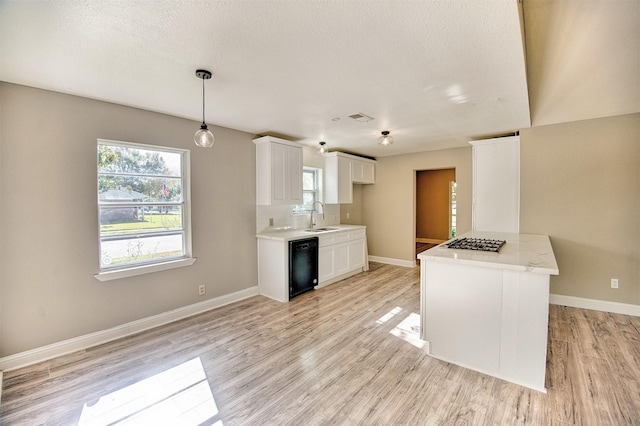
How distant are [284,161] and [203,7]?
9.33 feet

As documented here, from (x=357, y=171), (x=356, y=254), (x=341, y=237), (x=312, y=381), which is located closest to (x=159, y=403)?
(x=312, y=381)

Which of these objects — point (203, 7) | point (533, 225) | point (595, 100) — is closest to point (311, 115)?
point (203, 7)

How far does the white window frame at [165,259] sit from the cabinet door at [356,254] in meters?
2.80

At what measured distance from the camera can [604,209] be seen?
11.8ft

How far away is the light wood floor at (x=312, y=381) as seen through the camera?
1.88 m

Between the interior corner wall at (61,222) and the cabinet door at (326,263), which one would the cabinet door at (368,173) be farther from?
the interior corner wall at (61,222)

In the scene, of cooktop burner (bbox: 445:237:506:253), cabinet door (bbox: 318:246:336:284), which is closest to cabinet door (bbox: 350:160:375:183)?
cabinet door (bbox: 318:246:336:284)

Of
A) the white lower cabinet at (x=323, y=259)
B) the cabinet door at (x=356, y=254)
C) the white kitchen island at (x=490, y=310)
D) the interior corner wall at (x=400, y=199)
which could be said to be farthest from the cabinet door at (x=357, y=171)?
the white kitchen island at (x=490, y=310)

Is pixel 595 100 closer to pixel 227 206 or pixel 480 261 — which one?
pixel 480 261

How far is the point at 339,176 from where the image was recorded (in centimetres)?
553

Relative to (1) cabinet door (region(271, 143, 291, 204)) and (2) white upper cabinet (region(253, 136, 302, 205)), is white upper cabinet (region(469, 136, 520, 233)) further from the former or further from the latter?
(1) cabinet door (region(271, 143, 291, 204))

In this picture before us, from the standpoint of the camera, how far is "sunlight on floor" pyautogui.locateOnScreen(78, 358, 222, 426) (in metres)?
1.87

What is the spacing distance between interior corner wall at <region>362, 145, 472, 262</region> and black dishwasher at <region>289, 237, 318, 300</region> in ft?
8.10

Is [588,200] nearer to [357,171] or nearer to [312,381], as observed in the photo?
[357,171]
